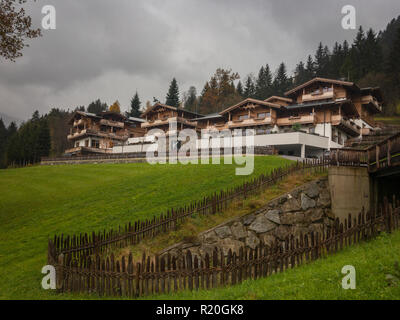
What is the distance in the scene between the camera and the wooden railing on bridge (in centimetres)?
1630

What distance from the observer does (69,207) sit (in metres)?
19.8

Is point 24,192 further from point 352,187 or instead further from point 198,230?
point 352,187

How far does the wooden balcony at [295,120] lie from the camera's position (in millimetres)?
47281

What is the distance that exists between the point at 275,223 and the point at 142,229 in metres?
7.61

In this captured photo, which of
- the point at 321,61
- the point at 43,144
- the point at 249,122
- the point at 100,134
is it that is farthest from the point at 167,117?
the point at 321,61

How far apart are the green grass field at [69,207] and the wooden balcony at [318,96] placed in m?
33.0

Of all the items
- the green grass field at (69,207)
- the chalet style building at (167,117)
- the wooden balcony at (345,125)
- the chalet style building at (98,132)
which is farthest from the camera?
the chalet style building at (98,132)

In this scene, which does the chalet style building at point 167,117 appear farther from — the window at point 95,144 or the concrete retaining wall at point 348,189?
the concrete retaining wall at point 348,189

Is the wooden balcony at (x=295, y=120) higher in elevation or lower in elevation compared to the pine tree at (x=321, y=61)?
lower

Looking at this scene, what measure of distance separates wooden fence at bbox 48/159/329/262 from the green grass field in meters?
1.14

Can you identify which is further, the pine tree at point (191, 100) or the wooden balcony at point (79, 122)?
the pine tree at point (191, 100)

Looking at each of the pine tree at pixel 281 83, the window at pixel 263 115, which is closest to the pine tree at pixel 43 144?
the window at pixel 263 115
